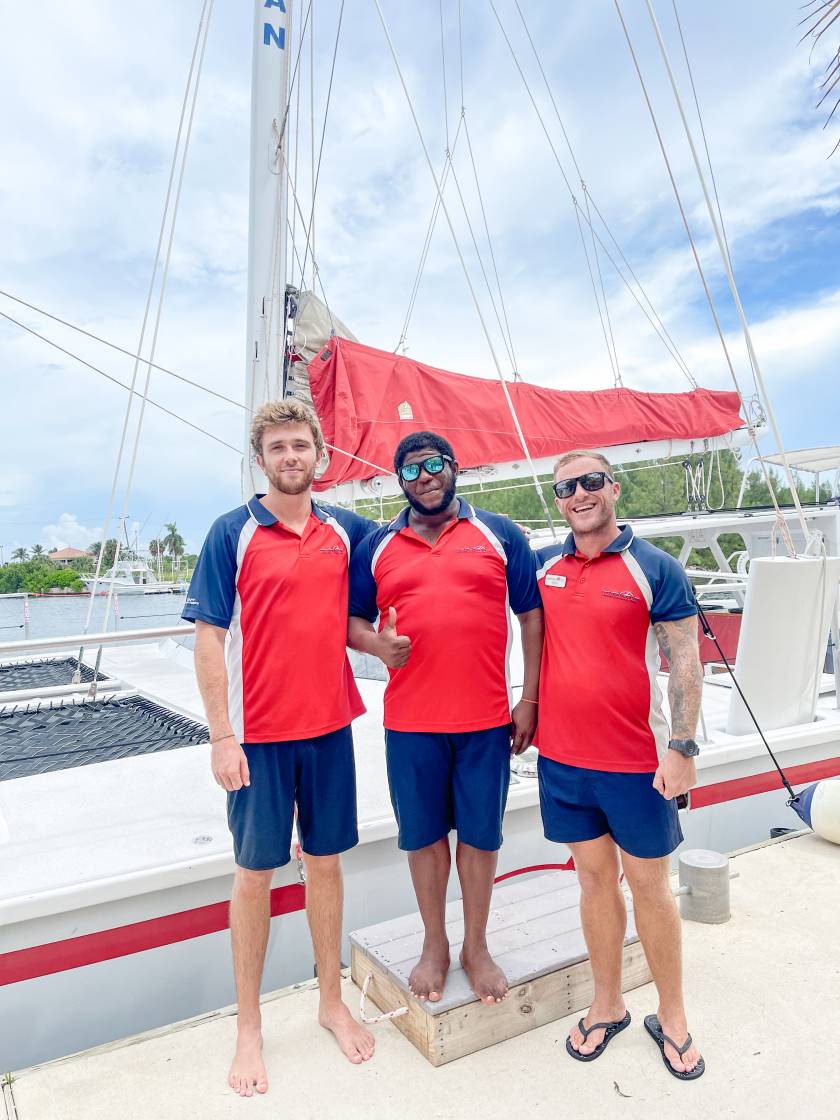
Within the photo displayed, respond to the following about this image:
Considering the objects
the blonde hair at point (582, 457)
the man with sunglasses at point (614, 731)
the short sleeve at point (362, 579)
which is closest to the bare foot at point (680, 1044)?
the man with sunglasses at point (614, 731)

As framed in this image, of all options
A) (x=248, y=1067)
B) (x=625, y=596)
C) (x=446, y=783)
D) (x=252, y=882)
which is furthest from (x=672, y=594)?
(x=248, y=1067)

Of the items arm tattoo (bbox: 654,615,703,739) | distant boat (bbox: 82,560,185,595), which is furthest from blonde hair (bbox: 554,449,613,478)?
distant boat (bbox: 82,560,185,595)

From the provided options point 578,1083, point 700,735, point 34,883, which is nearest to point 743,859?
point 700,735

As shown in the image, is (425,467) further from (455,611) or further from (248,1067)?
(248,1067)

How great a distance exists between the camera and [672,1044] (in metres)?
2.18

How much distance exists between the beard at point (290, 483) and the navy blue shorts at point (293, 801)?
0.78 m

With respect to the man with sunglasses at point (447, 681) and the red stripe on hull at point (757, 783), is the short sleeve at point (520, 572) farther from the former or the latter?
the red stripe on hull at point (757, 783)

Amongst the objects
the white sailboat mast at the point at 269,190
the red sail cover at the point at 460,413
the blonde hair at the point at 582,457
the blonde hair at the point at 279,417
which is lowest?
the blonde hair at the point at 582,457

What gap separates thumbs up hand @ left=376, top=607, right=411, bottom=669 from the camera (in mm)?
2156

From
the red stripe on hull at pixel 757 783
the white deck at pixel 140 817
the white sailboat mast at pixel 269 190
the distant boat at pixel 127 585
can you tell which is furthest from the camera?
the distant boat at pixel 127 585

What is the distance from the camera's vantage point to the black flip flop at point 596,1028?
2223 mm

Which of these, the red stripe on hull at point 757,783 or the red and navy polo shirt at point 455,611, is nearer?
the red and navy polo shirt at point 455,611

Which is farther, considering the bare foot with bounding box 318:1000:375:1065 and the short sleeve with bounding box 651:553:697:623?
the bare foot with bounding box 318:1000:375:1065

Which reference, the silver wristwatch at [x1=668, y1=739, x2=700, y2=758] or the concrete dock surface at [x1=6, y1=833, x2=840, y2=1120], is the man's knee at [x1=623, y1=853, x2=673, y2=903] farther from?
the concrete dock surface at [x1=6, y1=833, x2=840, y2=1120]
